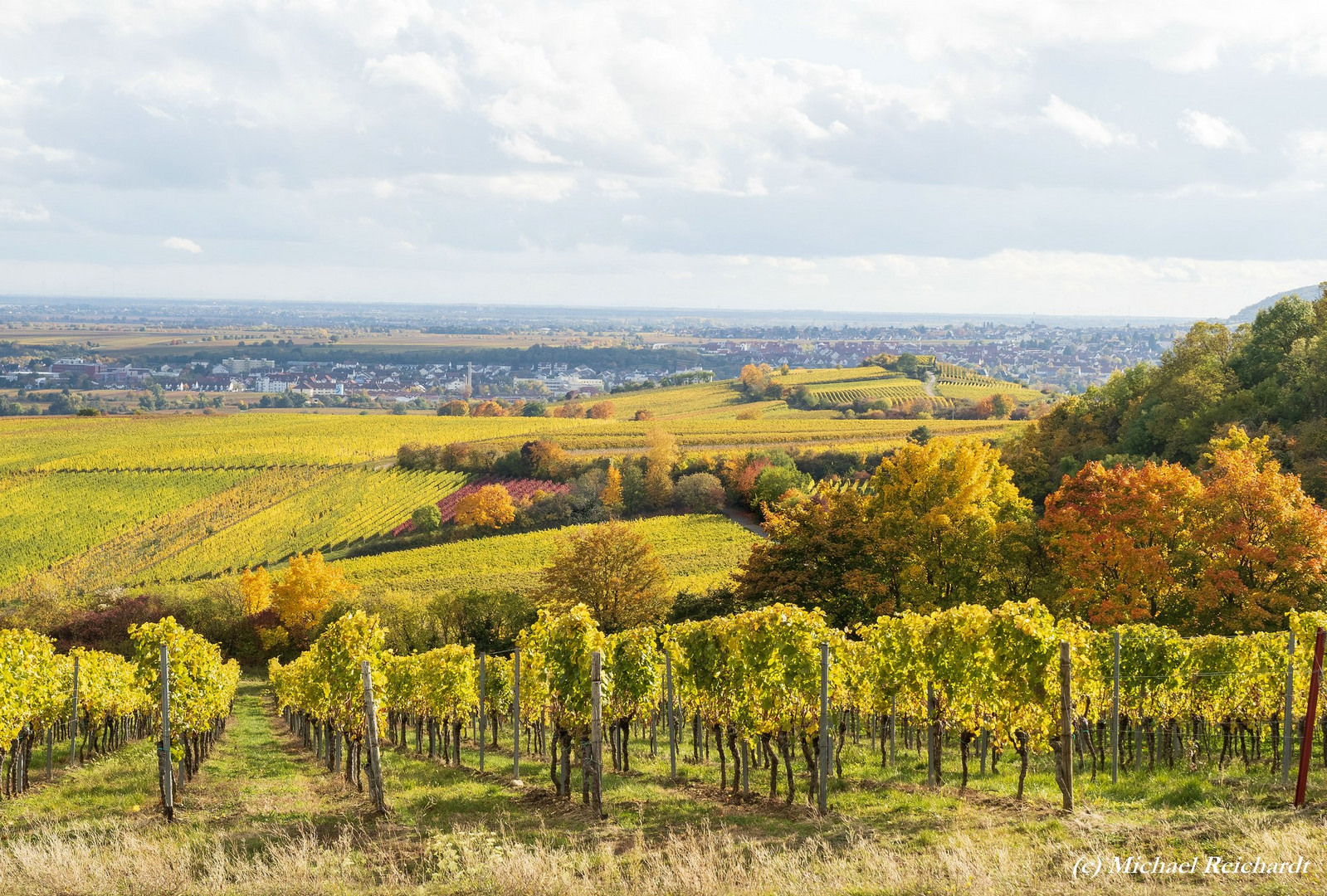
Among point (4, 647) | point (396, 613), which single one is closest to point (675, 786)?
point (4, 647)

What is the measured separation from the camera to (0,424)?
136125mm

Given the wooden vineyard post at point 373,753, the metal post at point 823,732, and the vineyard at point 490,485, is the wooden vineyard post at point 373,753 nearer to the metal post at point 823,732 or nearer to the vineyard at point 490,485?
the metal post at point 823,732

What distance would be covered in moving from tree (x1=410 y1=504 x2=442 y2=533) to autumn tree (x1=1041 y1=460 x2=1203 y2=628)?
62182 millimetres

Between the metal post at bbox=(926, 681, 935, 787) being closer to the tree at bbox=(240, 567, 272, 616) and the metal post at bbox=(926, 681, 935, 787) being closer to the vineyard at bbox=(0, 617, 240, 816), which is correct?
the vineyard at bbox=(0, 617, 240, 816)

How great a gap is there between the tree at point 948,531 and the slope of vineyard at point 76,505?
69443 mm

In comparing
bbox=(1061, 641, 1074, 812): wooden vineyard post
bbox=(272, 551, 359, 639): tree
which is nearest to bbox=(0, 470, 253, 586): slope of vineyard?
bbox=(272, 551, 359, 639): tree

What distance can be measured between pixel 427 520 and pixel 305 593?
22148 millimetres

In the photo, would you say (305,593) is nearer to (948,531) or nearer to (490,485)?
(490,485)

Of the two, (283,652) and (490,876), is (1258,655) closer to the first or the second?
(490,876)

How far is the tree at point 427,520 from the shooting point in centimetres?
8531

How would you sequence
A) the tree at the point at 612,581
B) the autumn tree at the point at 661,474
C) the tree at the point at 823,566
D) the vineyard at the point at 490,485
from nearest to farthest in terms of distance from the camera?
1. the tree at the point at 823,566
2. the tree at the point at 612,581
3. the vineyard at the point at 490,485
4. the autumn tree at the point at 661,474

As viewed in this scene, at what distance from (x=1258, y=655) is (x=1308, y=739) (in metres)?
8.91

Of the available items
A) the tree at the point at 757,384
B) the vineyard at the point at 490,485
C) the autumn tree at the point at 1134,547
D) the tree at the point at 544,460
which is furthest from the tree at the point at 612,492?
the tree at the point at 757,384

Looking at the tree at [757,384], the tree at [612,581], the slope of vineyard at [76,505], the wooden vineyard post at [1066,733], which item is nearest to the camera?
the wooden vineyard post at [1066,733]
